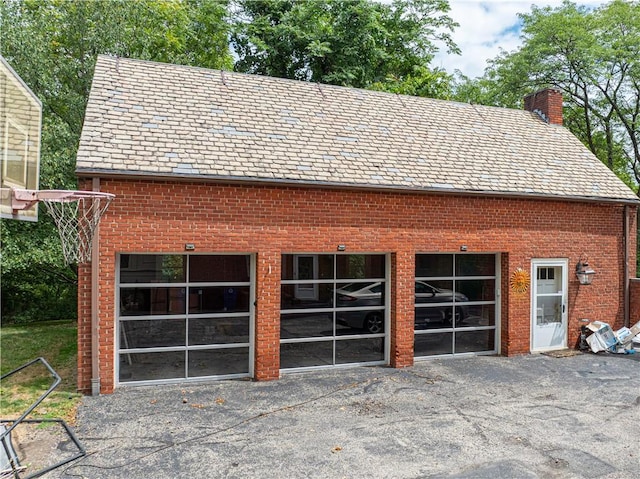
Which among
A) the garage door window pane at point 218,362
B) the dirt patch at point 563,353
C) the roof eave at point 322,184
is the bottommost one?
the dirt patch at point 563,353

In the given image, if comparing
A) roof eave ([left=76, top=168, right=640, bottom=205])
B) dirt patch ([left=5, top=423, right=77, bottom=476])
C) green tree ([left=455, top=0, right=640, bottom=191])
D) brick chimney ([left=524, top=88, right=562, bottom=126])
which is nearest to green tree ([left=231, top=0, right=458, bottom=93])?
green tree ([left=455, top=0, right=640, bottom=191])

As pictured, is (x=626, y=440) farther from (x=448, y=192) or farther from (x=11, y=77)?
(x=11, y=77)

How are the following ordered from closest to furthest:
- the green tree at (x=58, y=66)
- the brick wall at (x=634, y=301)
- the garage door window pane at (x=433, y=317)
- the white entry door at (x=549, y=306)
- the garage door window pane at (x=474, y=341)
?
the garage door window pane at (x=433, y=317) < the garage door window pane at (x=474, y=341) < the white entry door at (x=549, y=306) < the brick wall at (x=634, y=301) < the green tree at (x=58, y=66)

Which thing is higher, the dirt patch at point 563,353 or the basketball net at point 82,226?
the basketball net at point 82,226

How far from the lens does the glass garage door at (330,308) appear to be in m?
9.62

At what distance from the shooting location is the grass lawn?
24.3ft

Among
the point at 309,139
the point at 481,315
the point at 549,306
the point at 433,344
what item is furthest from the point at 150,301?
the point at 549,306

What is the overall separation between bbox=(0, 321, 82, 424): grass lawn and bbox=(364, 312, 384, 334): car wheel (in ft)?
19.0

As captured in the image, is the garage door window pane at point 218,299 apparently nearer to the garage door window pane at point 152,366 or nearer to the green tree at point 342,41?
the garage door window pane at point 152,366

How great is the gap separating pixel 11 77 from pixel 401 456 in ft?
25.3

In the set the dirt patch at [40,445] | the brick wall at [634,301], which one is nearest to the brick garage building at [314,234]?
the brick wall at [634,301]

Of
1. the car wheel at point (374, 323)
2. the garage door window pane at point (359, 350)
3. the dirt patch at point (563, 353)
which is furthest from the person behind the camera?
the dirt patch at point (563, 353)

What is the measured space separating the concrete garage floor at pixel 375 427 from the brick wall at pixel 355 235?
116 centimetres

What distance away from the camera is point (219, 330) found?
9180 mm
